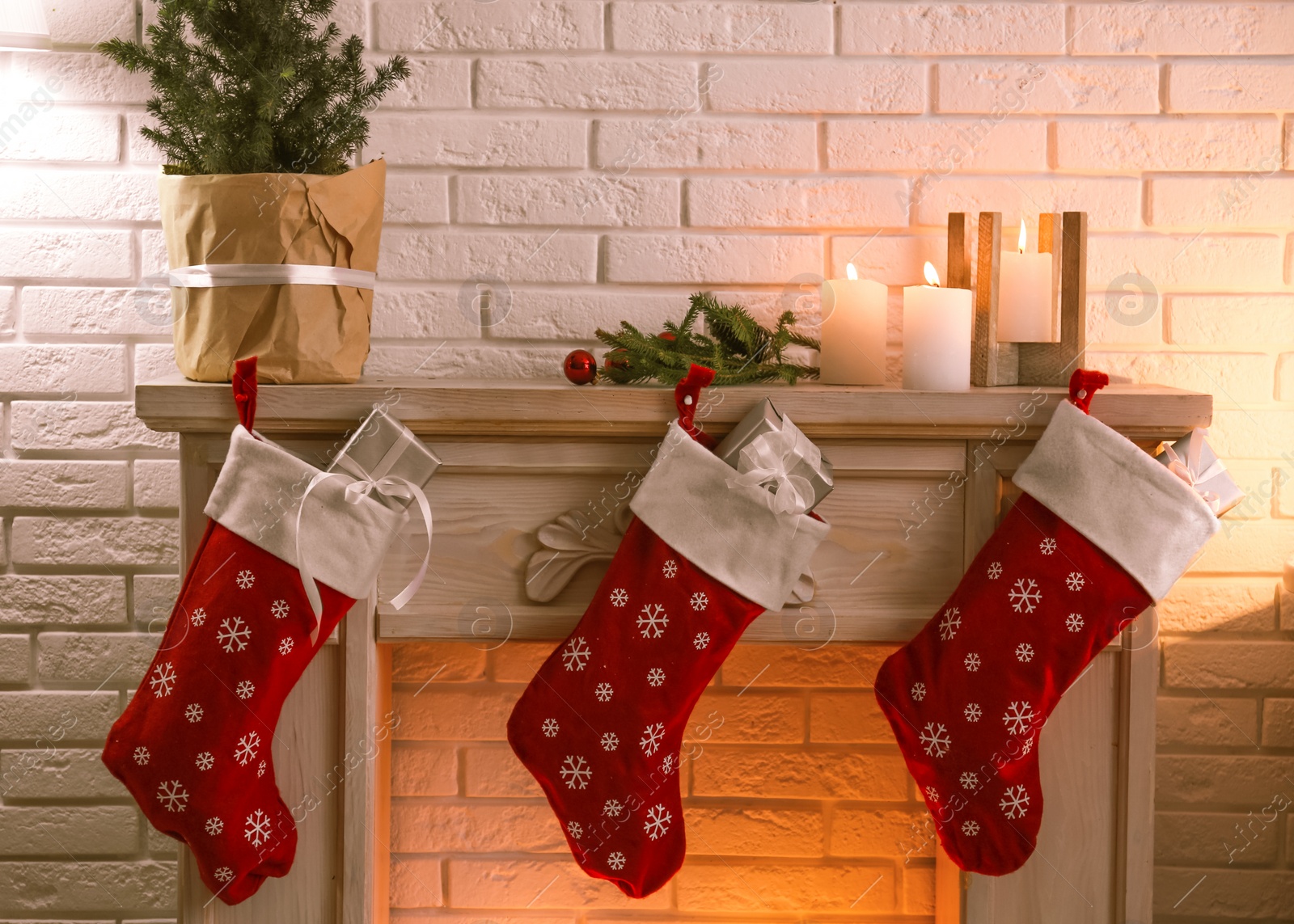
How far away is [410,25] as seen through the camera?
129 centimetres

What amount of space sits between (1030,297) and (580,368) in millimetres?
553

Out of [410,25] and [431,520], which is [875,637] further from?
[410,25]

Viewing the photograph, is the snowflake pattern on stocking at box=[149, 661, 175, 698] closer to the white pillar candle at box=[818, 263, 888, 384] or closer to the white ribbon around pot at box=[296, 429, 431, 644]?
the white ribbon around pot at box=[296, 429, 431, 644]

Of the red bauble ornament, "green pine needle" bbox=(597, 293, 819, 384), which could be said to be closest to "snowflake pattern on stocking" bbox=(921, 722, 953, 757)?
"green pine needle" bbox=(597, 293, 819, 384)

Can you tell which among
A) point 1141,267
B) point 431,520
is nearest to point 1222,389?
point 1141,267

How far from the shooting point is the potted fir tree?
994 mm

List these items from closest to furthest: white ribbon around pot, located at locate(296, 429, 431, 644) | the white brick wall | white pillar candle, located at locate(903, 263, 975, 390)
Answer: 1. white ribbon around pot, located at locate(296, 429, 431, 644)
2. white pillar candle, located at locate(903, 263, 975, 390)
3. the white brick wall

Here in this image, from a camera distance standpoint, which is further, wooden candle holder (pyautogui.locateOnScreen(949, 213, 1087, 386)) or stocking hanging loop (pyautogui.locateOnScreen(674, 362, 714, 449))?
wooden candle holder (pyautogui.locateOnScreen(949, 213, 1087, 386))

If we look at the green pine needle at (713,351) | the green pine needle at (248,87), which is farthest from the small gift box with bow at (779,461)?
the green pine needle at (248,87)

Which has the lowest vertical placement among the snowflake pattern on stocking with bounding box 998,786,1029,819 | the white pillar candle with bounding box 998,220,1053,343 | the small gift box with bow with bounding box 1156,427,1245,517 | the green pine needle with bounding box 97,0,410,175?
the snowflake pattern on stocking with bounding box 998,786,1029,819

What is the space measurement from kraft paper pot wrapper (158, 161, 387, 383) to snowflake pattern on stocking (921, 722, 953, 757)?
2.51 ft

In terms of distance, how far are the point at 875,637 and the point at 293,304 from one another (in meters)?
0.75

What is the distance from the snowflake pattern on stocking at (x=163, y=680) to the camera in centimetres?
98

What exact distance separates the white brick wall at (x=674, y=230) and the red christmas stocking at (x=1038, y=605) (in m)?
0.38
